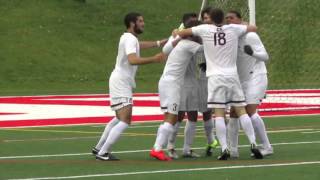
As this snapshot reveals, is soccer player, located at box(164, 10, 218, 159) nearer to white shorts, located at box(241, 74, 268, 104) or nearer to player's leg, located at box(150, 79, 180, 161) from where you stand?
player's leg, located at box(150, 79, 180, 161)

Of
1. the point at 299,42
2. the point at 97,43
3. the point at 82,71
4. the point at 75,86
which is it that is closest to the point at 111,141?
the point at 299,42

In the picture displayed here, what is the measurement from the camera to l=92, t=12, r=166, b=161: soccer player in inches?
502

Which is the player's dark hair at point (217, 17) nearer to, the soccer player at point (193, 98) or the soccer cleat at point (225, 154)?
the soccer player at point (193, 98)

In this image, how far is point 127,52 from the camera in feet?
41.9

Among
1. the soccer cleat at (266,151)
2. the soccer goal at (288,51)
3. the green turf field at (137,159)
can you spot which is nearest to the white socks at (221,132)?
the green turf field at (137,159)

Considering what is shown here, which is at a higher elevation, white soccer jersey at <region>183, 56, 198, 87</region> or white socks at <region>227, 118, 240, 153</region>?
white soccer jersey at <region>183, 56, 198, 87</region>

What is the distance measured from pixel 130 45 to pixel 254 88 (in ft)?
6.81

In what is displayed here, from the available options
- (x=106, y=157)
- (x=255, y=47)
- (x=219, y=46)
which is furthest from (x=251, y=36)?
(x=106, y=157)

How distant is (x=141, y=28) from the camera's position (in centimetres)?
1307

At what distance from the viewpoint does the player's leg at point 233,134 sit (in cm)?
1311

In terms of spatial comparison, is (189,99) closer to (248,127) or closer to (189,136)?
(189,136)

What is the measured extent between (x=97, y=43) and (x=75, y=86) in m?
7.10

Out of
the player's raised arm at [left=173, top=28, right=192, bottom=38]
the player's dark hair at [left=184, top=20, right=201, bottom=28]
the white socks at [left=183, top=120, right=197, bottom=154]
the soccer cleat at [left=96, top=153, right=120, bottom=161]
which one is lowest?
the soccer cleat at [left=96, top=153, right=120, bottom=161]

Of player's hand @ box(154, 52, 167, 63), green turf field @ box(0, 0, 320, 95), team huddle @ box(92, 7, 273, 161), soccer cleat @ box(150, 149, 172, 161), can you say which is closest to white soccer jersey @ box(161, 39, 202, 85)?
team huddle @ box(92, 7, 273, 161)
